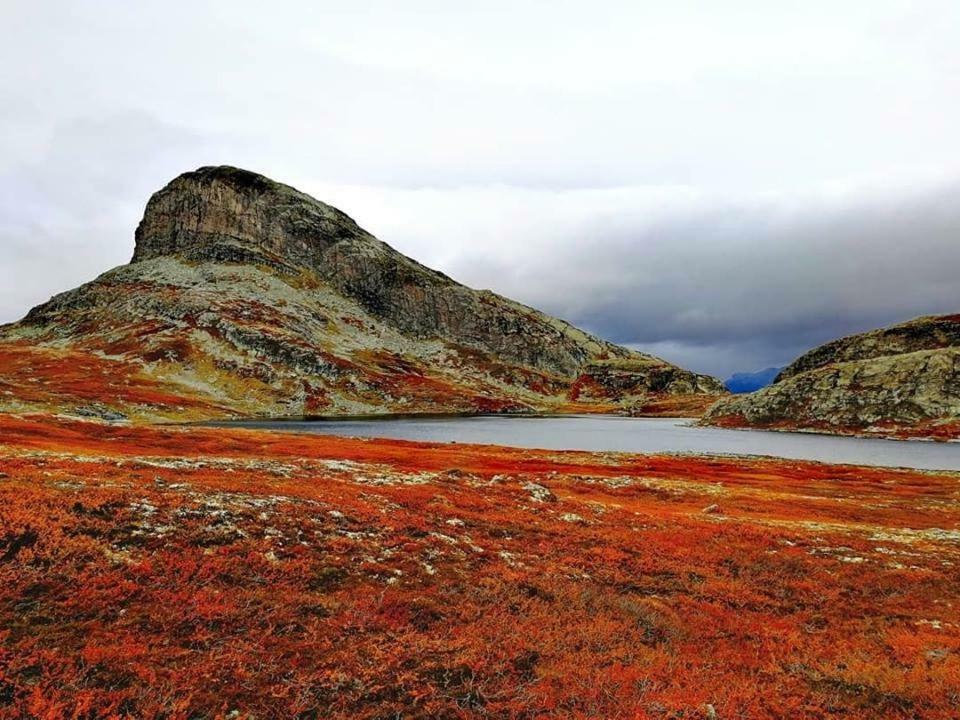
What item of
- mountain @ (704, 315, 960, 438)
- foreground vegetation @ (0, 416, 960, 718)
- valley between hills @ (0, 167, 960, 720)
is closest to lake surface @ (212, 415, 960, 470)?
mountain @ (704, 315, 960, 438)

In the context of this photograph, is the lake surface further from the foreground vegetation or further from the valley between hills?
the foreground vegetation

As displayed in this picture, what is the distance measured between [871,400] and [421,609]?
168648 millimetres

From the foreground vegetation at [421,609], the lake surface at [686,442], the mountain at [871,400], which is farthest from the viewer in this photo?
the mountain at [871,400]

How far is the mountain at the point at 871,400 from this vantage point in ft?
431

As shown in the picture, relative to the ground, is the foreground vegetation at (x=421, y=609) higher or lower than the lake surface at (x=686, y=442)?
higher

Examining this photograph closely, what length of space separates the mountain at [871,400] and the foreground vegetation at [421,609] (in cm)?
13617

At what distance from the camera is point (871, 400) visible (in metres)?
143

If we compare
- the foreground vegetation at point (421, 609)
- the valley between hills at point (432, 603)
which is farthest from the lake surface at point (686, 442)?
the foreground vegetation at point (421, 609)

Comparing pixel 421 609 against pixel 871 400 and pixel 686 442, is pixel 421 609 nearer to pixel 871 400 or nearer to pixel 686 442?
pixel 686 442

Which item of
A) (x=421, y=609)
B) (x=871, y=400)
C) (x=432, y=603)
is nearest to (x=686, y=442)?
(x=871, y=400)

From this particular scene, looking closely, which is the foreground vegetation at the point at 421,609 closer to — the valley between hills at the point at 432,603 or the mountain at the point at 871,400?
the valley between hills at the point at 432,603

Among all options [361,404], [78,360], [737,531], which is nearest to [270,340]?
[361,404]

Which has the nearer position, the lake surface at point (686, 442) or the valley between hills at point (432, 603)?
the valley between hills at point (432, 603)

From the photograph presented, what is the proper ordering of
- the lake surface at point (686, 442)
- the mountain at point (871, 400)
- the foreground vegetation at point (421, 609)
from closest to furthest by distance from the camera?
the foreground vegetation at point (421, 609) < the lake surface at point (686, 442) < the mountain at point (871, 400)
